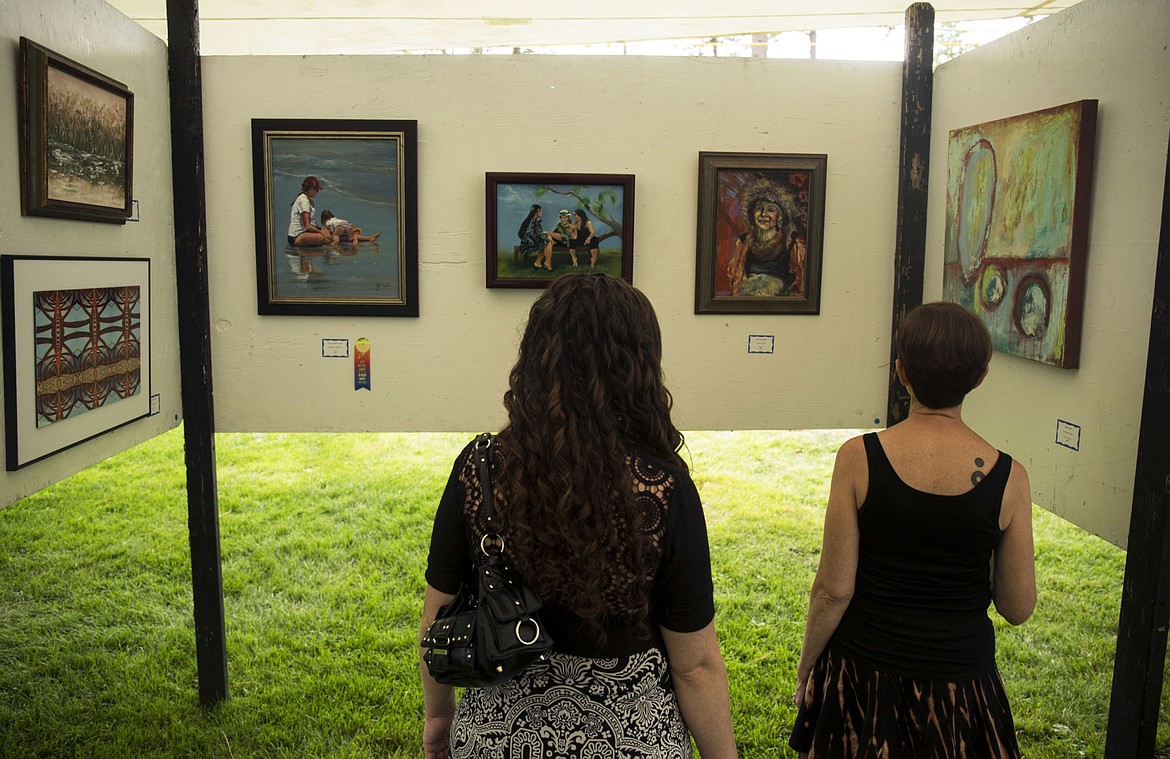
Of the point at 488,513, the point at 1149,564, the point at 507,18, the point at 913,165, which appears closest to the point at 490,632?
the point at 488,513

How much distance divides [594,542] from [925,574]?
938mm

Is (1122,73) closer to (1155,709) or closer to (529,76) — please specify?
(1155,709)

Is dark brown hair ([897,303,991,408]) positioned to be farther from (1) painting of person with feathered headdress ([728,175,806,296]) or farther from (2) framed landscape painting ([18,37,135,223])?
(2) framed landscape painting ([18,37,135,223])

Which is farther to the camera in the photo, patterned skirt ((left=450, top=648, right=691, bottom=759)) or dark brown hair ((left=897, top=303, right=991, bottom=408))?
dark brown hair ((left=897, top=303, right=991, bottom=408))

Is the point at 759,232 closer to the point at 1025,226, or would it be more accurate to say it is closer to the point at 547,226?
the point at 547,226

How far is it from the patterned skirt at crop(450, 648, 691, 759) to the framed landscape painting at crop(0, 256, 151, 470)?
1.76 meters

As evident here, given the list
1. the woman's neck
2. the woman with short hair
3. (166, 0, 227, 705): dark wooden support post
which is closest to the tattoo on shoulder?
the woman with short hair

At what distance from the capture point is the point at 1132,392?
2590mm

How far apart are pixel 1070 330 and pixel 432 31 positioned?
420 cm

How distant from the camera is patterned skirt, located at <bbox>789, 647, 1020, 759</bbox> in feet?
7.33

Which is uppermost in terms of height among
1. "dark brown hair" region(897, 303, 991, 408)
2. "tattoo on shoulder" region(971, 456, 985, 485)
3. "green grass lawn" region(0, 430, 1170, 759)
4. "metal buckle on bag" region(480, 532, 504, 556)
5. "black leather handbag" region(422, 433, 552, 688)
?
"dark brown hair" region(897, 303, 991, 408)

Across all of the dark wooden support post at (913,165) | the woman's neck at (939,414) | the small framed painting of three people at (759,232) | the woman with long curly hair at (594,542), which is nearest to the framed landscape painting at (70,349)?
the woman with long curly hair at (594,542)

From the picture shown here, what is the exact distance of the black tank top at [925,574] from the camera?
2.14 meters

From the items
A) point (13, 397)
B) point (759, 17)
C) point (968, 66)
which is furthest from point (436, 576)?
point (759, 17)
